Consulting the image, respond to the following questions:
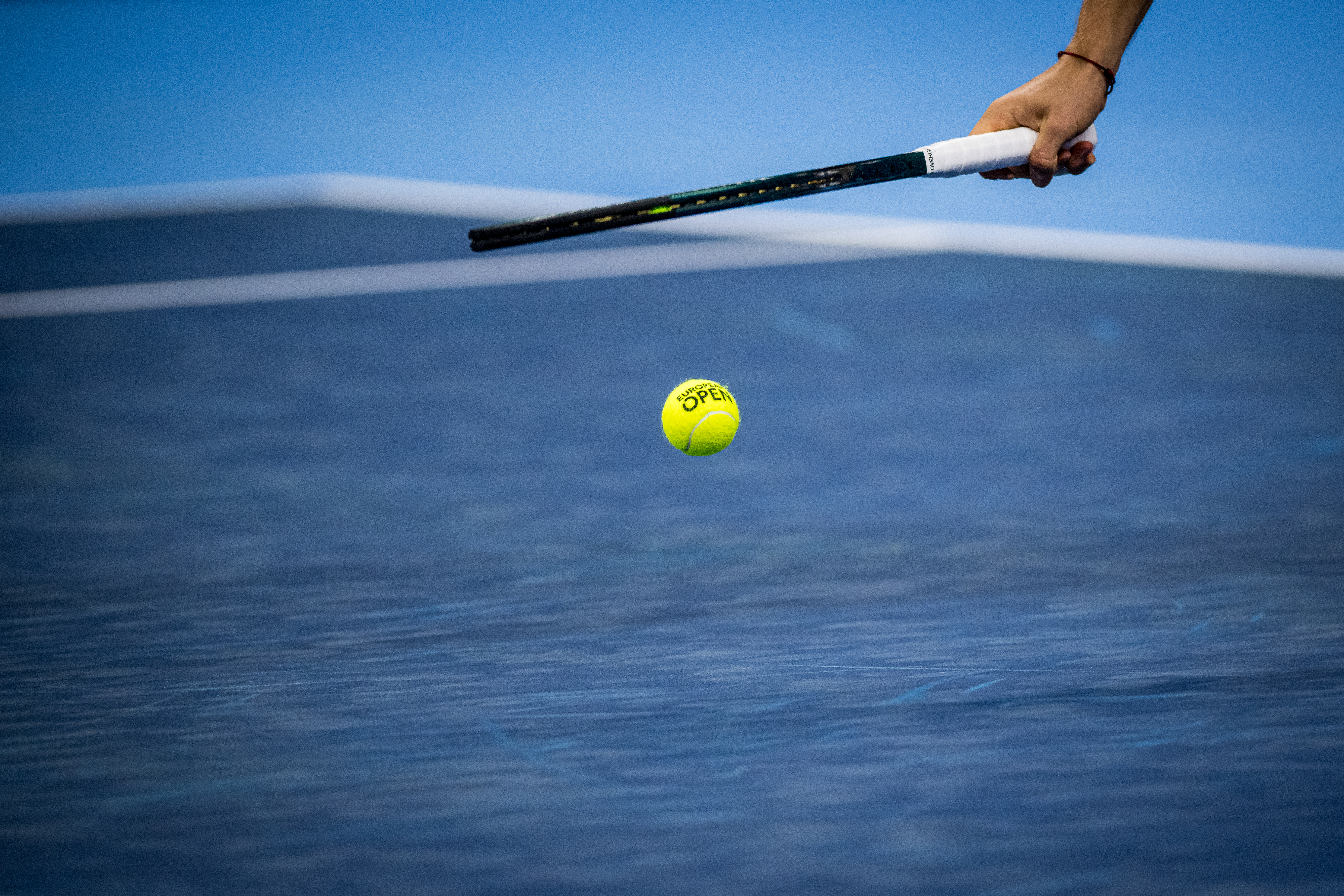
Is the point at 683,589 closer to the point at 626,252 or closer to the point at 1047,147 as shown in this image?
the point at 1047,147

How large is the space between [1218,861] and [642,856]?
76cm

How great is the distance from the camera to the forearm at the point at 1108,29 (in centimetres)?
360

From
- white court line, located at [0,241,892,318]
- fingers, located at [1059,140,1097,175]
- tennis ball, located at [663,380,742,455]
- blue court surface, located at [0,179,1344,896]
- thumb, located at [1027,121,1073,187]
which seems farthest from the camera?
white court line, located at [0,241,892,318]

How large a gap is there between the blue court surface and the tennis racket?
0.87 metres

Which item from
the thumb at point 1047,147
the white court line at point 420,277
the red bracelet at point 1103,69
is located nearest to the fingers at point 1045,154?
the thumb at point 1047,147

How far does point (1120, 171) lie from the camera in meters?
11.9

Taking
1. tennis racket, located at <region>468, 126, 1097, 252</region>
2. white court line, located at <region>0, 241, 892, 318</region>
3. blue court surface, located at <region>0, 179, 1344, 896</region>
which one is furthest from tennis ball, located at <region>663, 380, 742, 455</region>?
white court line, located at <region>0, 241, 892, 318</region>

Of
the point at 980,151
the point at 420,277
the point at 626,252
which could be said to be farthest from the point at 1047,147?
the point at 626,252

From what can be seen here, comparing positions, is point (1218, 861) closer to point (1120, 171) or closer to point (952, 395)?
point (952, 395)

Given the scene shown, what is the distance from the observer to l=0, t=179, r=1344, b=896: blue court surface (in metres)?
2.42

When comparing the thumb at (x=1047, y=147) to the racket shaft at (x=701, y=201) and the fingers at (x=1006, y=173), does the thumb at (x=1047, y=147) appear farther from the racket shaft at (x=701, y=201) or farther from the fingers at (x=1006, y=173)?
Result: the racket shaft at (x=701, y=201)

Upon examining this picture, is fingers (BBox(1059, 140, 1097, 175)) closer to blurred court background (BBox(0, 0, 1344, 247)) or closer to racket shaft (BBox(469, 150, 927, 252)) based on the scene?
racket shaft (BBox(469, 150, 927, 252))

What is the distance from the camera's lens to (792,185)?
358 cm

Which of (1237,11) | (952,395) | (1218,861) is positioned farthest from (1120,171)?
(1218,861)
